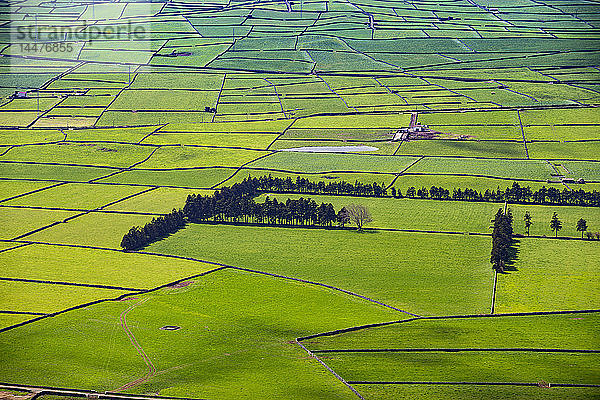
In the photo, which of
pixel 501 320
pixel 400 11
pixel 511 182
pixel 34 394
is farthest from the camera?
pixel 400 11

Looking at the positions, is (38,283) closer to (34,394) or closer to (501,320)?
(34,394)

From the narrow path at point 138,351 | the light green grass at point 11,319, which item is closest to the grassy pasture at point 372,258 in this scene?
the narrow path at point 138,351

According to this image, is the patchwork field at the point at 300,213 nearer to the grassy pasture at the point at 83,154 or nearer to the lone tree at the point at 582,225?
the grassy pasture at the point at 83,154

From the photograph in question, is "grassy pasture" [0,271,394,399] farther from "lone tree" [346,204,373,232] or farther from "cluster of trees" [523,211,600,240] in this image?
"cluster of trees" [523,211,600,240]

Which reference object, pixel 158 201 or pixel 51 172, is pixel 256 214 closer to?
pixel 158 201

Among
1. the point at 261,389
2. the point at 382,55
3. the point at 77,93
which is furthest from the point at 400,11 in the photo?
the point at 261,389

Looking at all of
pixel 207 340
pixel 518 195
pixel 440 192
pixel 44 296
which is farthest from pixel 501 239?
pixel 44 296
